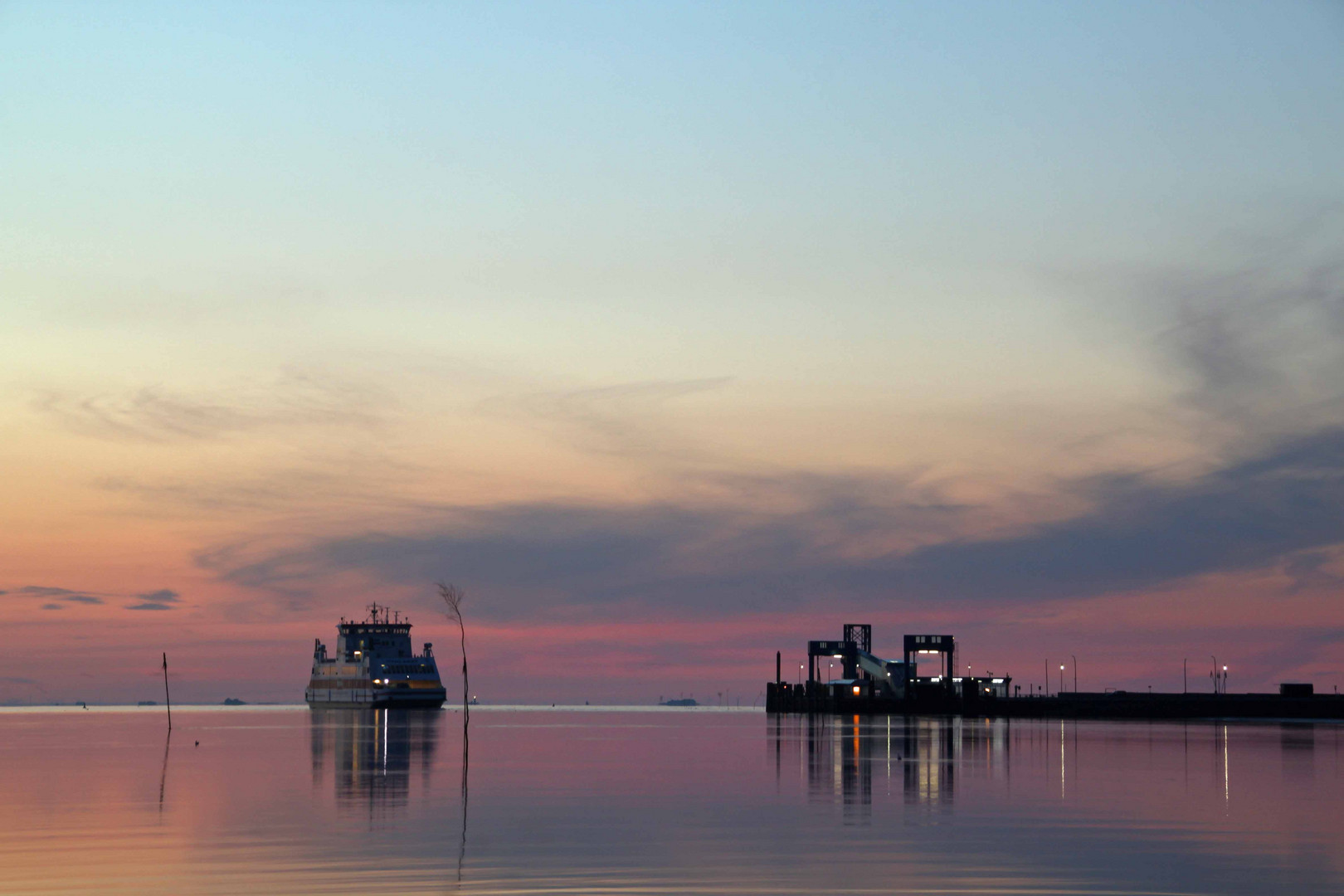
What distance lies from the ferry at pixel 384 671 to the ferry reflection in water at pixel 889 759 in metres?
96.2

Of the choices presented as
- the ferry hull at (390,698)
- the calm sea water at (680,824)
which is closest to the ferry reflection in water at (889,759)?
the calm sea water at (680,824)

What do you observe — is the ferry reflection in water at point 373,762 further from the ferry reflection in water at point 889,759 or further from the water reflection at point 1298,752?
the water reflection at point 1298,752

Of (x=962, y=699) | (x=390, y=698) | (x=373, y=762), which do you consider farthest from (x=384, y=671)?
(x=373, y=762)

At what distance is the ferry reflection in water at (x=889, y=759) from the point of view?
135 ft

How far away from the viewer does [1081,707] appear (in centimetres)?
15062

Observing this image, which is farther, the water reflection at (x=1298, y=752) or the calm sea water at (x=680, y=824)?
the water reflection at (x=1298, y=752)

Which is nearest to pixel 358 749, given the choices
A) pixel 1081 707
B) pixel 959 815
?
pixel 959 815

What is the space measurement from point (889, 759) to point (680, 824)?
29.1m

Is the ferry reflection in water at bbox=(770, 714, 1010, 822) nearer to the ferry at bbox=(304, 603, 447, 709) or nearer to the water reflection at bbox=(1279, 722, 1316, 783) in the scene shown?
the water reflection at bbox=(1279, 722, 1316, 783)

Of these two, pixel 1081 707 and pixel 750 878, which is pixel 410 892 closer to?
pixel 750 878

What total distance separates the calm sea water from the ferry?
12771cm

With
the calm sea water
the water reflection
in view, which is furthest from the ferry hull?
the calm sea water

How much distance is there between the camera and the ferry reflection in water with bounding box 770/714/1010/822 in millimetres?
41219

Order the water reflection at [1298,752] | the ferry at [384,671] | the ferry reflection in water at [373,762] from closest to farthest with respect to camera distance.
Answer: the ferry reflection in water at [373,762] < the water reflection at [1298,752] < the ferry at [384,671]
